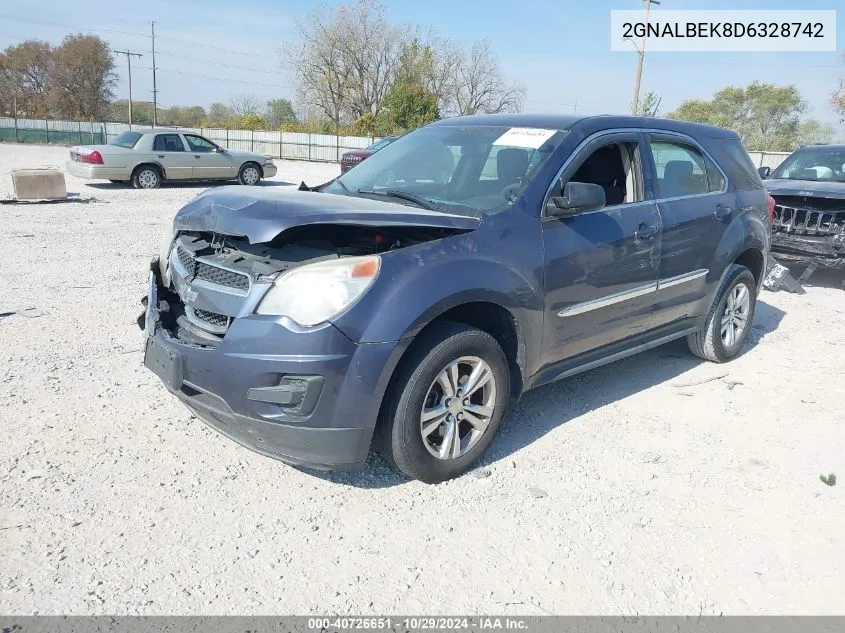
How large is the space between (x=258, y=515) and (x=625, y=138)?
3203 millimetres

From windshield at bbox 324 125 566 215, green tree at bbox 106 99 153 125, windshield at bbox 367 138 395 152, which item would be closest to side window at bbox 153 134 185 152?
windshield at bbox 367 138 395 152

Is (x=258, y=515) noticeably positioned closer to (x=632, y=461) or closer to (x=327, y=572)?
(x=327, y=572)

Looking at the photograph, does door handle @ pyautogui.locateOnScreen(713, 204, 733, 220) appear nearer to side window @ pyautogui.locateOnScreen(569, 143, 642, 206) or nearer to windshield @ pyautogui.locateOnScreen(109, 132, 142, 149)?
side window @ pyautogui.locateOnScreen(569, 143, 642, 206)

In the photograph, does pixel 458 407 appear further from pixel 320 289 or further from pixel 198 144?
pixel 198 144

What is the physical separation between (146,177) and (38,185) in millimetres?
4089

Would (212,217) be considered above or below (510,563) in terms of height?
above

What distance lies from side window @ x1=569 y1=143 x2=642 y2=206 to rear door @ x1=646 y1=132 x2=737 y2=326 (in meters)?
0.16

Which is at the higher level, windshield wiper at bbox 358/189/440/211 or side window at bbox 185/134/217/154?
side window at bbox 185/134/217/154

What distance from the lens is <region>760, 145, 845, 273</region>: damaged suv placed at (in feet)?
26.6

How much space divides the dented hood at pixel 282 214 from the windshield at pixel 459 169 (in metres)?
0.30

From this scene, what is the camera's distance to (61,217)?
11578mm

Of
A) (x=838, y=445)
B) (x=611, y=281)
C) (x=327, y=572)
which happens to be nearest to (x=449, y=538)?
(x=327, y=572)

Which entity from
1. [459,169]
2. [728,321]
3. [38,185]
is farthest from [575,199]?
[38,185]

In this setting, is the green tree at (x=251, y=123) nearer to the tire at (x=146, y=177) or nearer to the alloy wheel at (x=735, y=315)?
the tire at (x=146, y=177)
